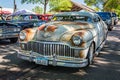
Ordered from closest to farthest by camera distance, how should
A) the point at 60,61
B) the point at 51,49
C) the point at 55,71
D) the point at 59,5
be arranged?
the point at 60,61, the point at 51,49, the point at 55,71, the point at 59,5

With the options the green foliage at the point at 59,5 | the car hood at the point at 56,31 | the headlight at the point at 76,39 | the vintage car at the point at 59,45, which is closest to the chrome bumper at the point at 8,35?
the vintage car at the point at 59,45

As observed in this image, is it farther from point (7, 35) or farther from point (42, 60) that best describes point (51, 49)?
point (7, 35)

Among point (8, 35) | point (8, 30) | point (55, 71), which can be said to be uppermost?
point (8, 30)

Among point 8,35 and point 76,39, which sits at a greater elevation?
point 76,39

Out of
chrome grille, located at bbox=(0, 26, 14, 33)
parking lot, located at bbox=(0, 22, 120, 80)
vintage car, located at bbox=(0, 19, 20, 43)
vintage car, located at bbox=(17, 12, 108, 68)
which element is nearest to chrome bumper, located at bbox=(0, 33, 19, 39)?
vintage car, located at bbox=(0, 19, 20, 43)

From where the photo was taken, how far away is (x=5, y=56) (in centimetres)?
923

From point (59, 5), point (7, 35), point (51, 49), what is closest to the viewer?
point (51, 49)

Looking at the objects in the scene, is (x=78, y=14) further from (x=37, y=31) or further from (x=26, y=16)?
(x=26, y=16)

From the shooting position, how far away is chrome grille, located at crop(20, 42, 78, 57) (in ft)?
22.2

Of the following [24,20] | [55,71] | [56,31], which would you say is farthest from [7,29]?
[55,71]

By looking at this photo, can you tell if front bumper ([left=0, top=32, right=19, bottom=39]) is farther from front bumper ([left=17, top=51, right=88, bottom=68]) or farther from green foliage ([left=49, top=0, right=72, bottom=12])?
green foliage ([left=49, top=0, right=72, bottom=12])

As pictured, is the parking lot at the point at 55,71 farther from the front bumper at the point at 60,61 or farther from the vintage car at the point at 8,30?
the vintage car at the point at 8,30

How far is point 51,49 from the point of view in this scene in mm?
6898

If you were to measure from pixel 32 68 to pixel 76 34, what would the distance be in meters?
1.65
